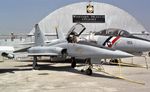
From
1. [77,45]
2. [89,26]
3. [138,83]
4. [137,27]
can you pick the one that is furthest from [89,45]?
[137,27]

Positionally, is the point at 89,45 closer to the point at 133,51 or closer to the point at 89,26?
the point at 133,51

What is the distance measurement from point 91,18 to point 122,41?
1325 inches

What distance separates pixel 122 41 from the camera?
18.0 meters

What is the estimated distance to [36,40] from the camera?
19.1 m

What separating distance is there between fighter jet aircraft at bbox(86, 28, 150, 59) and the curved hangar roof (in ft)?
104

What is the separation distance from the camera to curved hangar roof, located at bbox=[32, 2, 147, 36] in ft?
166

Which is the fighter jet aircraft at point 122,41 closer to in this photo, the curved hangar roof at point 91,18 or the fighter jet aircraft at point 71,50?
the fighter jet aircraft at point 71,50

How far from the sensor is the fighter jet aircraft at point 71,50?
13.3m

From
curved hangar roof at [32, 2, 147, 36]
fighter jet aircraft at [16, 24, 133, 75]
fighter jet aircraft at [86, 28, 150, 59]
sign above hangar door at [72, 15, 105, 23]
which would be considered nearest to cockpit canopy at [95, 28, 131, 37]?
fighter jet aircraft at [86, 28, 150, 59]

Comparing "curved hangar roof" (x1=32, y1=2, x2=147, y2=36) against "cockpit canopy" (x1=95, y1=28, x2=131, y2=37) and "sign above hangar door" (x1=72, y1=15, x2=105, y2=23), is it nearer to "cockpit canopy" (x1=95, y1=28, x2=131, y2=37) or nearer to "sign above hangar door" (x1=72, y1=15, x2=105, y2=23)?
"sign above hangar door" (x1=72, y1=15, x2=105, y2=23)

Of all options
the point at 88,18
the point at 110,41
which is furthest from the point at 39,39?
the point at 88,18

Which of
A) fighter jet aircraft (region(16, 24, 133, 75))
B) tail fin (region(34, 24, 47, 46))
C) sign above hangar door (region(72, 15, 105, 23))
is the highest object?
sign above hangar door (region(72, 15, 105, 23))

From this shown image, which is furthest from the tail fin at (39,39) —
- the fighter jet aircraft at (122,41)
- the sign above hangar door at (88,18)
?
the sign above hangar door at (88,18)

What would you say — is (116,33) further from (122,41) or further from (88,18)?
(88,18)
